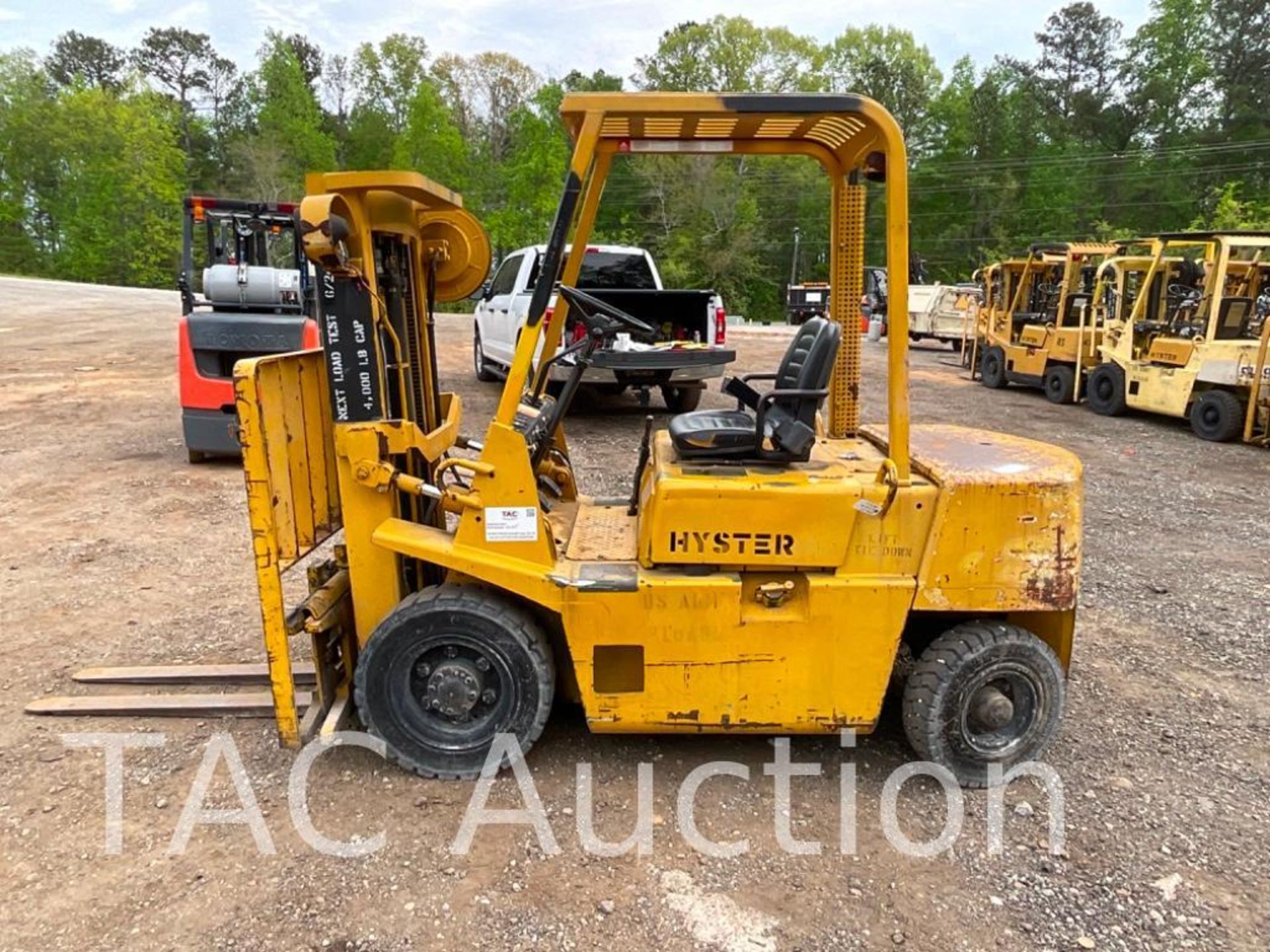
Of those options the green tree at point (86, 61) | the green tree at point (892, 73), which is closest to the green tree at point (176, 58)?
the green tree at point (86, 61)

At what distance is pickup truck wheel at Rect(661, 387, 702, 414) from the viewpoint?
11.2 m

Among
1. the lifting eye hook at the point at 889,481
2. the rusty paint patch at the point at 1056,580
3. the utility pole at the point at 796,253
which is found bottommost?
the rusty paint patch at the point at 1056,580

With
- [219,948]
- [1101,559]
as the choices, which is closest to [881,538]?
[219,948]

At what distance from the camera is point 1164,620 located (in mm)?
5215

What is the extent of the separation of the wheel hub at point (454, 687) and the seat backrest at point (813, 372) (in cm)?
161

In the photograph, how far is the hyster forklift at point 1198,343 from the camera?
10742 millimetres

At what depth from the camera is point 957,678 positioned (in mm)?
3424

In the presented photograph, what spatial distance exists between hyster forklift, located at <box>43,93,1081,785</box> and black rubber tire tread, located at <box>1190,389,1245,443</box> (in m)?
9.09

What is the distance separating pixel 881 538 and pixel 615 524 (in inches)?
50.4

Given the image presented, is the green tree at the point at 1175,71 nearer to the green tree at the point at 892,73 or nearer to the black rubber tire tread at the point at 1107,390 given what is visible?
the green tree at the point at 892,73

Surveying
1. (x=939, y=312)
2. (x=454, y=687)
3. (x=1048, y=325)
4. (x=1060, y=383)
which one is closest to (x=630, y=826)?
(x=454, y=687)

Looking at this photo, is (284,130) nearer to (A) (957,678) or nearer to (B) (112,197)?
(B) (112,197)

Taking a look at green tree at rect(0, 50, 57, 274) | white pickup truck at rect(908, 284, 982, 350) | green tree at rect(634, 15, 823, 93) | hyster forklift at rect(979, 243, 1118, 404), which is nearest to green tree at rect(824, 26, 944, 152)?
green tree at rect(634, 15, 823, 93)

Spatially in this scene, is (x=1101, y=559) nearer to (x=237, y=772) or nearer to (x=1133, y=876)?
(x=1133, y=876)
